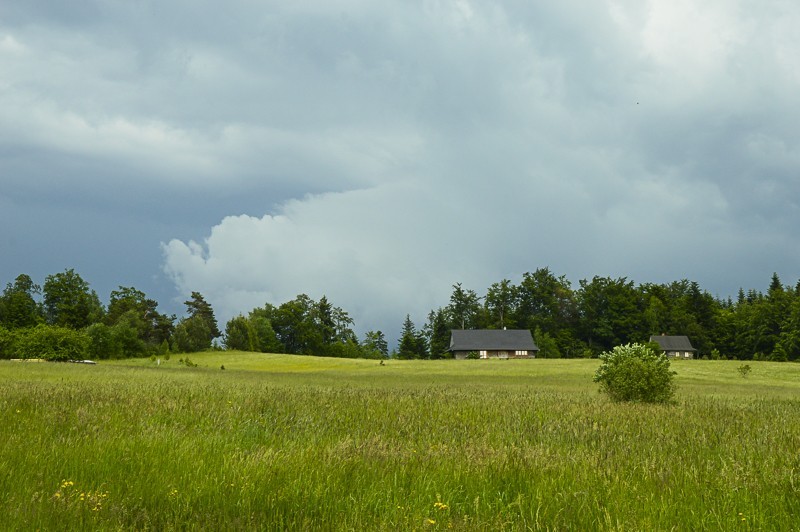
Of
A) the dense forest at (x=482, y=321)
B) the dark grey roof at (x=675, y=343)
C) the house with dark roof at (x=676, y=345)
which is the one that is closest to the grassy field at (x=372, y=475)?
the dense forest at (x=482, y=321)

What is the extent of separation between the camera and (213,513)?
446 cm

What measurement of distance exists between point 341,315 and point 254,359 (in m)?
62.2

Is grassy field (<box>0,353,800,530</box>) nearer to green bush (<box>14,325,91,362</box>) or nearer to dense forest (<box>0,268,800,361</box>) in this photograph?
green bush (<box>14,325,91,362</box>)

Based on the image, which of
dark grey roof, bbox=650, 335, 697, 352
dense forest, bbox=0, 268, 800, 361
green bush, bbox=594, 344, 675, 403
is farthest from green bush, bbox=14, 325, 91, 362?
dark grey roof, bbox=650, 335, 697, 352

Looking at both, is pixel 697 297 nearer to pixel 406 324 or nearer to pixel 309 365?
pixel 406 324

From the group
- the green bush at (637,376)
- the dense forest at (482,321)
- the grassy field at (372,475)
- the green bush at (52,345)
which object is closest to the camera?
the grassy field at (372,475)

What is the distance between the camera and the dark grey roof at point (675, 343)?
112750 millimetres

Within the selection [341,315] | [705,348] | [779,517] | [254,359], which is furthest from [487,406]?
[341,315]

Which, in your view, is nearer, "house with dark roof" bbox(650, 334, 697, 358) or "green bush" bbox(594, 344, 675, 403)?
"green bush" bbox(594, 344, 675, 403)

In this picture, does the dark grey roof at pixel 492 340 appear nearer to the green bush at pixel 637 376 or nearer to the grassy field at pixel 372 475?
the green bush at pixel 637 376

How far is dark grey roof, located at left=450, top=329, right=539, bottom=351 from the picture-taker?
360 ft

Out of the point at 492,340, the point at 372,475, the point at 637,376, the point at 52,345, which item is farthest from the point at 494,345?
the point at 372,475

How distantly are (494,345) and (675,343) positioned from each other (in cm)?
3692

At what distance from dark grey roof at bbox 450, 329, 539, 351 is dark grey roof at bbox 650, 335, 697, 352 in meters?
25.6
